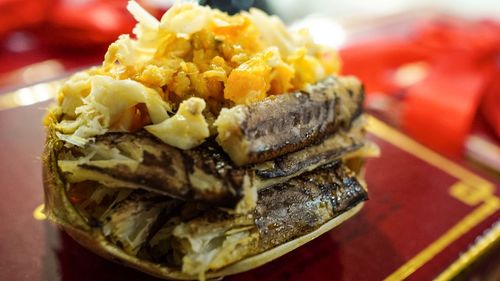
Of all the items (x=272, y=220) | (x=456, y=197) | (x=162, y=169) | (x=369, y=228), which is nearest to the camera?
(x=162, y=169)

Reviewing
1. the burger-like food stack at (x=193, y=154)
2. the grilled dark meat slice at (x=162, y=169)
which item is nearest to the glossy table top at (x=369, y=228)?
the burger-like food stack at (x=193, y=154)

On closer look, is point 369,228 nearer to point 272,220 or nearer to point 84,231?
point 272,220

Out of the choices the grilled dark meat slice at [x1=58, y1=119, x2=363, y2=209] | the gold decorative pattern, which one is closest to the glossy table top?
the gold decorative pattern

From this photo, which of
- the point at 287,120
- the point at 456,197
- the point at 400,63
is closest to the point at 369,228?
the point at 456,197

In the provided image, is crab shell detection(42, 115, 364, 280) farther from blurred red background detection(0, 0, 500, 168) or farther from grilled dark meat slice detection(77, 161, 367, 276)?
blurred red background detection(0, 0, 500, 168)

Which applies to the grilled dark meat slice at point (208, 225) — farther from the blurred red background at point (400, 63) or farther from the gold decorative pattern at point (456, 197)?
the blurred red background at point (400, 63)

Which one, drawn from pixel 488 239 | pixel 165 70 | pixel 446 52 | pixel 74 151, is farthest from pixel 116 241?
pixel 446 52

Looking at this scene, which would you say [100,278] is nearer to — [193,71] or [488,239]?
[193,71]

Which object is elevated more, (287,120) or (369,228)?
(287,120)
